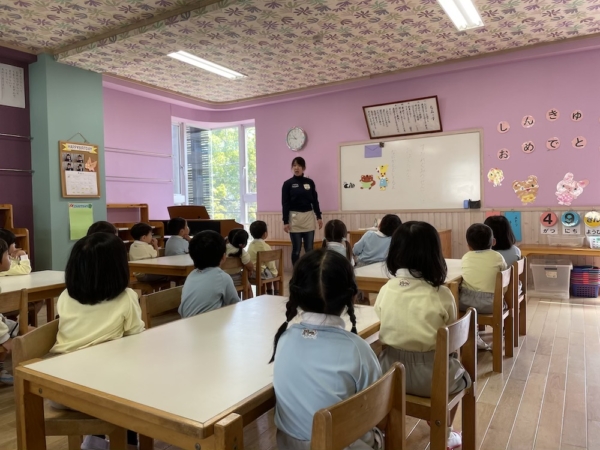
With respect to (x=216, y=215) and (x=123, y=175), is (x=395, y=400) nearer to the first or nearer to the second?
(x=123, y=175)

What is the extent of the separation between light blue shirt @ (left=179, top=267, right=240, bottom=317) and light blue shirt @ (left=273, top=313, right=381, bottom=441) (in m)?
1.11

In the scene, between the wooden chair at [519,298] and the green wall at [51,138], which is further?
the green wall at [51,138]

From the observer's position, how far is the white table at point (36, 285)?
8.30ft

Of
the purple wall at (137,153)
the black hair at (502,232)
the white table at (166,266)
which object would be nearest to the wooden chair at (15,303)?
the white table at (166,266)

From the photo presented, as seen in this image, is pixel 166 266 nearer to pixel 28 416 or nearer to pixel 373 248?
pixel 373 248

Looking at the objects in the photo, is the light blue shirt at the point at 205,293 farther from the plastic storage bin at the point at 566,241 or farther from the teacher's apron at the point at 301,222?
the plastic storage bin at the point at 566,241

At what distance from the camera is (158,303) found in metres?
1.92

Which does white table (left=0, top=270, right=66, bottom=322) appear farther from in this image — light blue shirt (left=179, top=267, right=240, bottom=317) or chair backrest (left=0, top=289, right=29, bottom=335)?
light blue shirt (left=179, top=267, right=240, bottom=317)

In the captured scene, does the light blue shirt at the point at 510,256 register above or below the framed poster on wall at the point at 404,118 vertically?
below

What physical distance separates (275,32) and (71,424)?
387 centimetres

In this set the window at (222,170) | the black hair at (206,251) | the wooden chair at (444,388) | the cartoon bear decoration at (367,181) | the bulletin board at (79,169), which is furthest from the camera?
the window at (222,170)

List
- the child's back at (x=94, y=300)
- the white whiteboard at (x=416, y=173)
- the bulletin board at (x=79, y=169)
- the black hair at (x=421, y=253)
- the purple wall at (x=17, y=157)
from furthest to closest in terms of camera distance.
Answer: the white whiteboard at (x=416, y=173), the bulletin board at (x=79, y=169), the purple wall at (x=17, y=157), the black hair at (x=421, y=253), the child's back at (x=94, y=300)

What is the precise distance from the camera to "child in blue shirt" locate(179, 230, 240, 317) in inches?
84.9

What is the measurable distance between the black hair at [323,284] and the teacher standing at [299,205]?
14.0 feet
